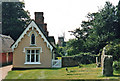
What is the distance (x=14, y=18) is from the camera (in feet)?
180

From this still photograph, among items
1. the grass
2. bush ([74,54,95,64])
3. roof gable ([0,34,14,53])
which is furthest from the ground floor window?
roof gable ([0,34,14,53])

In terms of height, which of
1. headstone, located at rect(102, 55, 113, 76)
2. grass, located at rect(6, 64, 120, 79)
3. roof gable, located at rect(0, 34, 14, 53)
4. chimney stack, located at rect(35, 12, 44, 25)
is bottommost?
grass, located at rect(6, 64, 120, 79)

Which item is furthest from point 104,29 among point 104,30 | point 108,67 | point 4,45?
point 4,45

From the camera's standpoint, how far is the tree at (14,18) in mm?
53688

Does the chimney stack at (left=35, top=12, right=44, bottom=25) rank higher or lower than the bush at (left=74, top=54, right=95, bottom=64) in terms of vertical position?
higher

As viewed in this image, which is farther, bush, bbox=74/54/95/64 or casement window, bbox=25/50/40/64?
bush, bbox=74/54/95/64

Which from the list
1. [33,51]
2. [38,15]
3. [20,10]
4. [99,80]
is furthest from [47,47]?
[20,10]

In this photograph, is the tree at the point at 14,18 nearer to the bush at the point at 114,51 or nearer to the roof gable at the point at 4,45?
the roof gable at the point at 4,45

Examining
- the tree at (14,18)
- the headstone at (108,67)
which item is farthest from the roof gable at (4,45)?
the headstone at (108,67)

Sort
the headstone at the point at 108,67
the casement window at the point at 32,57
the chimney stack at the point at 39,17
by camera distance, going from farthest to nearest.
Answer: the chimney stack at the point at 39,17 < the casement window at the point at 32,57 < the headstone at the point at 108,67

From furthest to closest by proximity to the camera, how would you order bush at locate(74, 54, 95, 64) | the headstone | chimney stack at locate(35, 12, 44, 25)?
1. chimney stack at locate(35, 12, 44, 25)
2. bush at locate(74, 54, 95, 64)
3. the headstone

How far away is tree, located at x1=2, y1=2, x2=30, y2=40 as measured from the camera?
176ft

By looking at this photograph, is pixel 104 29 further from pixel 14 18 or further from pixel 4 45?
pixel 14 18

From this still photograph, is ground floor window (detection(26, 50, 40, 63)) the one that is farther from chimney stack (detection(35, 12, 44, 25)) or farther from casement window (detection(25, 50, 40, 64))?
chimney stack (detection(35, 12, 44, 25))
